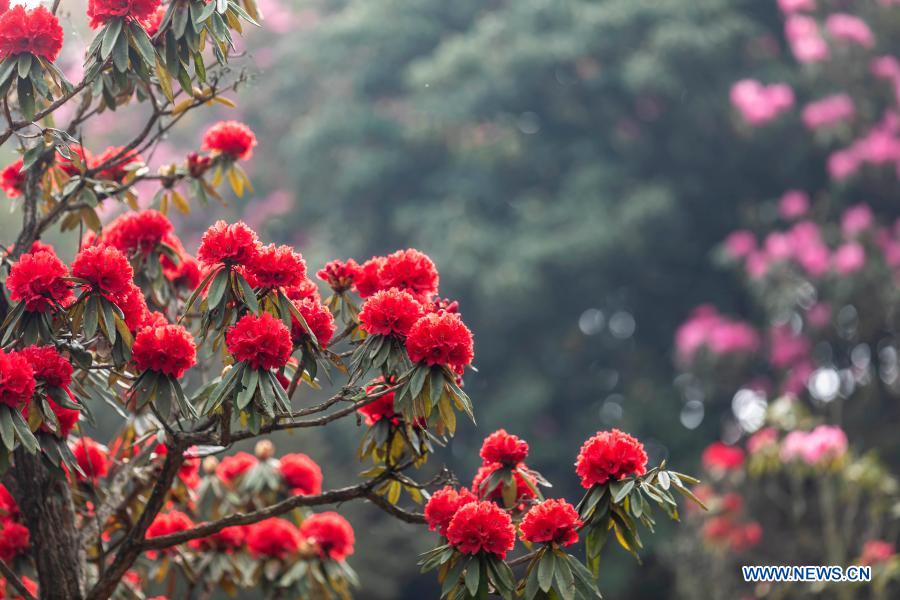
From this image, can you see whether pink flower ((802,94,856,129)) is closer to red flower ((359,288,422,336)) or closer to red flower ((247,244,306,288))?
red flower ((359,288,422,336))

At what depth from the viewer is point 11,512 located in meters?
2.87

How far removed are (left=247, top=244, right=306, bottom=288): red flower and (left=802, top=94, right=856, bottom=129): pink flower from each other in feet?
22.6

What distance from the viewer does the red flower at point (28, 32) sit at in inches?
87.0

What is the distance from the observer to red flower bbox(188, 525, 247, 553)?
3303mm

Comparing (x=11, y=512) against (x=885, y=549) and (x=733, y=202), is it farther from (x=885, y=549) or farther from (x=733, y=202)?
(x=733, y=202)

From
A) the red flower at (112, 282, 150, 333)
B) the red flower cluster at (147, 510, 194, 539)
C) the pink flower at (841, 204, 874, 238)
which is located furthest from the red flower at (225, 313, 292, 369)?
the pink flower at (841, 204, 874, 238)

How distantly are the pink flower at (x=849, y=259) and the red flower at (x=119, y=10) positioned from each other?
6488mm

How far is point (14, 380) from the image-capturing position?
2.04m

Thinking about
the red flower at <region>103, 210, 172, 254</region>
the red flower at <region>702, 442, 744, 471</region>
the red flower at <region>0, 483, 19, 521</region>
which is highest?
the red flower at <region>702, 442, 744, 471</region>

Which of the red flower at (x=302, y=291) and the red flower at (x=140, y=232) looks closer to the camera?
the red flower at (x=302, y=291)

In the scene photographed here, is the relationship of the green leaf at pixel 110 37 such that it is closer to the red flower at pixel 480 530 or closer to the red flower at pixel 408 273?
the red flower at pixel 408 273

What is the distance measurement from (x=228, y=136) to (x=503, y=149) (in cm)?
622

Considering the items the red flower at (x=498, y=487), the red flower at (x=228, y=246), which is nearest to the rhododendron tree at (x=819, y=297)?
the red flower at (x=498, y=487)

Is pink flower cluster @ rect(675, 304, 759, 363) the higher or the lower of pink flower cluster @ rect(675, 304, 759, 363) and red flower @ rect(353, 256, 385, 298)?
the higher
